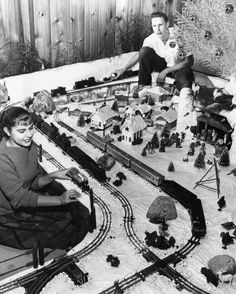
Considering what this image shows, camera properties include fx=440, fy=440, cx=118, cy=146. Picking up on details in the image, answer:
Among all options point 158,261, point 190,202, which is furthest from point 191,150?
point 158,261

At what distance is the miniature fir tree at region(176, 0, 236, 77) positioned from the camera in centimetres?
424

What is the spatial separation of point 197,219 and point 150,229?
362 mm

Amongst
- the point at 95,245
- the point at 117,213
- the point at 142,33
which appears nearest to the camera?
the point at 95,245

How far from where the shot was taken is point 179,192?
365cm

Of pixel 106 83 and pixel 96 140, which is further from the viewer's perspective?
pixel 106 83

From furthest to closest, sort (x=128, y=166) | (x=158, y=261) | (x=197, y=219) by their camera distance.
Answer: (x=128, y=166) → (x=197, y=219) → (x=158, y=261)

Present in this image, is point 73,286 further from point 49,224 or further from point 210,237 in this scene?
point 210,237

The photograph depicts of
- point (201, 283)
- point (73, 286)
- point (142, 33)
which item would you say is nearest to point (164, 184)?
point (201, 283)

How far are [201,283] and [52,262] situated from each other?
3.21 ft

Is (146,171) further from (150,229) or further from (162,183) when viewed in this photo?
(150,229)

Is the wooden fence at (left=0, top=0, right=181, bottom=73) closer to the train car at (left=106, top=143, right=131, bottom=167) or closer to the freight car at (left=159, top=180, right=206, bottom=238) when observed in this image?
the train car at (left=106, top=143, right=131, bottom=167)

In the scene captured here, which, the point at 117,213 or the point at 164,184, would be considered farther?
the point at 164,184

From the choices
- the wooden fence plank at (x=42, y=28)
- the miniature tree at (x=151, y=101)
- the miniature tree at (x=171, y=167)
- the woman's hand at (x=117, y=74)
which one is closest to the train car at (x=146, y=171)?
the miniature tree at (x=171, y=167)

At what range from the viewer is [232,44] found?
4.27 metres
